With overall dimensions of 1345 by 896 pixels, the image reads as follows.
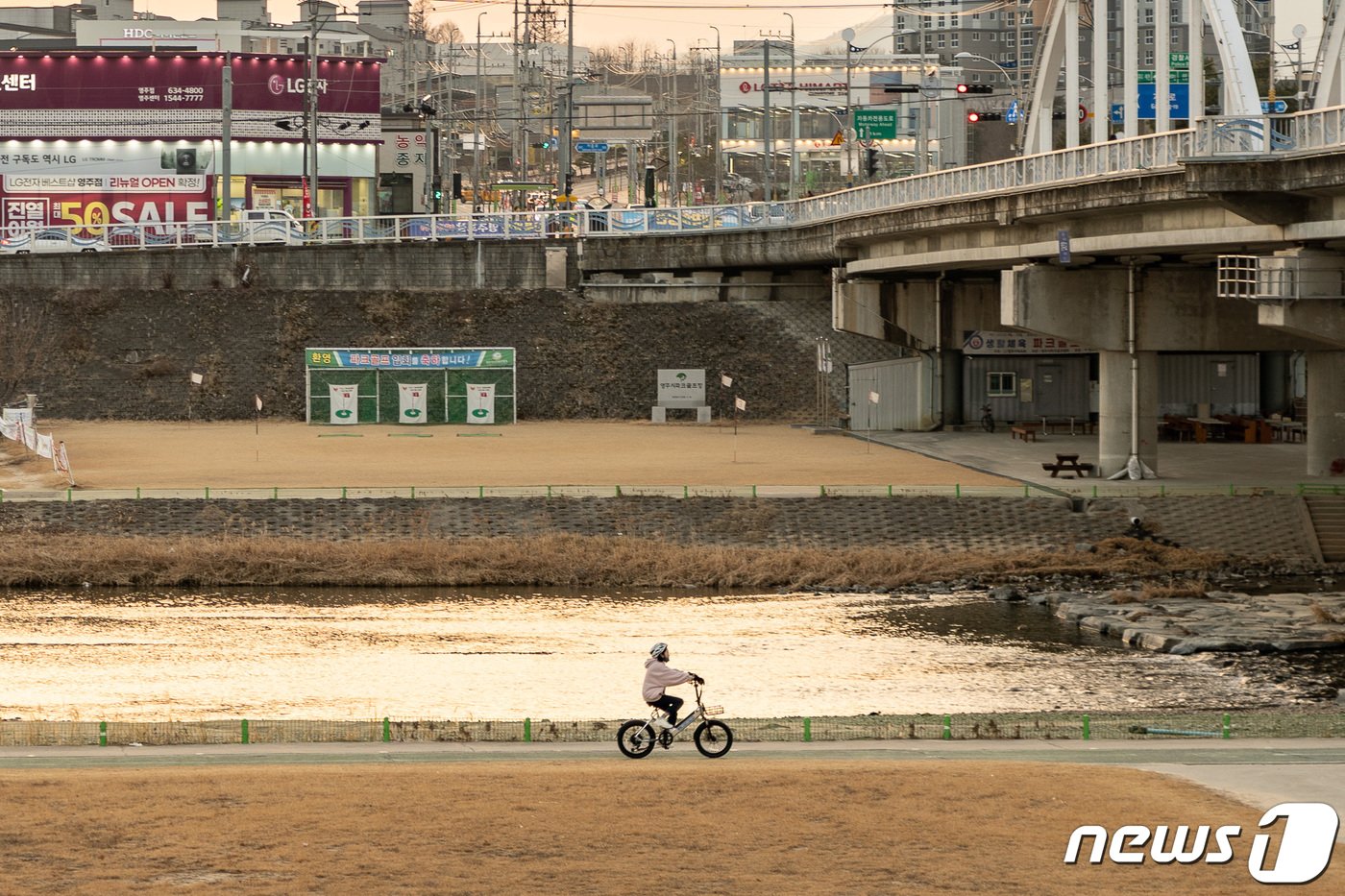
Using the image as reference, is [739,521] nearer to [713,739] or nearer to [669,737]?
[713,739]

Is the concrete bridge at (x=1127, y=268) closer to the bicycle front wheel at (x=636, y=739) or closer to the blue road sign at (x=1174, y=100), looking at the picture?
the blue road sign at (x=1174, y=100)

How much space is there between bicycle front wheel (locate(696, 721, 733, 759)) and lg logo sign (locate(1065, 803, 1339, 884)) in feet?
15.8

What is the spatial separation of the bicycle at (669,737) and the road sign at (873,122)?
72431 millimetres

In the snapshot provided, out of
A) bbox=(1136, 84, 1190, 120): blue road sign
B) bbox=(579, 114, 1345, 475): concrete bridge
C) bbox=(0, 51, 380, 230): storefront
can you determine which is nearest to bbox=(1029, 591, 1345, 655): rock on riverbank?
bbox=(579, 114, 1345, 475): concrete bridge

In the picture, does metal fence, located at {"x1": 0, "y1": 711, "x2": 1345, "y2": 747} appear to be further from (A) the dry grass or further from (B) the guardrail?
(B) the guardrail

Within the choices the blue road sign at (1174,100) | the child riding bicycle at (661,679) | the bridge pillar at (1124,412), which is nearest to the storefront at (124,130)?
the blue road sign at (1174,100)

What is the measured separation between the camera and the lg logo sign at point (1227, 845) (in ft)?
57.8

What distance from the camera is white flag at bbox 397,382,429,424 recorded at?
68.2m

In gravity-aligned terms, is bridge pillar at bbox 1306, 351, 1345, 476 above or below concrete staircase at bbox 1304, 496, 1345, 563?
above

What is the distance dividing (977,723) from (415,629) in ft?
47.3

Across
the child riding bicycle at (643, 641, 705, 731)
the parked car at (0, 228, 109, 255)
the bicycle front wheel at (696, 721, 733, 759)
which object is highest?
the parked car at (0, 228, 109, 255)

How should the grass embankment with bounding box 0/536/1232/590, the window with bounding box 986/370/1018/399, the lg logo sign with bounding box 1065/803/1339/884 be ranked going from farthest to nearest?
the window with bounding box 986/370/1018/399 → the grass embankment with bounding box 0/536/1232/590 → the lg logo sign with bounding box 1065/803/1339/884

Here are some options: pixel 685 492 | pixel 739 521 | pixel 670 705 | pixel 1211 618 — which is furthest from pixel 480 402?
pixel 670 705

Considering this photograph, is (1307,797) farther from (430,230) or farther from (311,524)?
(430,230)
